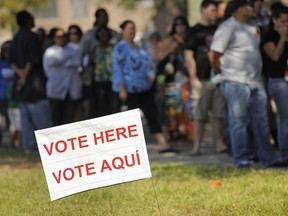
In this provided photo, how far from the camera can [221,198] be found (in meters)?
9.23

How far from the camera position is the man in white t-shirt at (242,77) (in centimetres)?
1171

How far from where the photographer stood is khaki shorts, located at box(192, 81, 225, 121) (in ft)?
45.6

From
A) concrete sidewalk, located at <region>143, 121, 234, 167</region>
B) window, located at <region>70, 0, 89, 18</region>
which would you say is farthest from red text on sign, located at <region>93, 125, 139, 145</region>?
window, located at <region>70, 0, 89, 18</region>

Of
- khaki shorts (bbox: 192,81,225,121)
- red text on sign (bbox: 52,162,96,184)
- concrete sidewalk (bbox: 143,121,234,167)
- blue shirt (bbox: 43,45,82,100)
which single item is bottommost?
concrete sidewalk (bbox: 143,121,234,167)

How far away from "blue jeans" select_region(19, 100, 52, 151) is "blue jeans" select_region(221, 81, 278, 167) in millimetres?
4480

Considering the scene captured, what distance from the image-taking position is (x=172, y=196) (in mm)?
9625

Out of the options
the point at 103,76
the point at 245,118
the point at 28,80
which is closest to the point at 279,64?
the point at 245,118

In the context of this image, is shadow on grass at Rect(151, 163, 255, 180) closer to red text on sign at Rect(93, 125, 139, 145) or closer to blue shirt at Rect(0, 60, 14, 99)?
red text on sign at Rect(93, 125, 139, 145)

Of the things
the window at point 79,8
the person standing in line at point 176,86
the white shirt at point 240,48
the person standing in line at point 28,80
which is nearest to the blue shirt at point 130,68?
the person standing in line at point 176,86

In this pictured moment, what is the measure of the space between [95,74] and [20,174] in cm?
306

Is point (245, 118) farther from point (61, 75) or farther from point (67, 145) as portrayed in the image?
point (61, 75)

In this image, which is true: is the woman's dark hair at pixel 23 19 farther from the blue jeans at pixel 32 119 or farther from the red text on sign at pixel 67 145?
the red text on sign at pixel 67 145

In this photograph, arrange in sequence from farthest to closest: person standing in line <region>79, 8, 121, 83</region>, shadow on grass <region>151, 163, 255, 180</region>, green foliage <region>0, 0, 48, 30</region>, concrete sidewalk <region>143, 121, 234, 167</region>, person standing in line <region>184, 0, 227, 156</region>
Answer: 1. green foliage <region>0, 0, 48, 30</region>
2. person standing in line <region>79, 8, 121, 83</region>
3. person standing in line <region>184, 0, 227, 156</region>
4. concrete sidewalk <region>143, 121, 234, 167</region>
5. shadow on grass <region>151, 163, 255, 180</region>

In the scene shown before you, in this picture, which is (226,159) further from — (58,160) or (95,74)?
(58,160)
